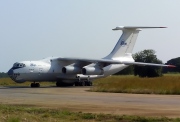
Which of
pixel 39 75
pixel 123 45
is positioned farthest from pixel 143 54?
pixel 39 75

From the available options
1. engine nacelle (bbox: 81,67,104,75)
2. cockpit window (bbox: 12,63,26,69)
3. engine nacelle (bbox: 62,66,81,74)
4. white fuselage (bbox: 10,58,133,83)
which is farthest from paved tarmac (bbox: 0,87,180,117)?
engine nacelle (bbox: 62,66,81,74)

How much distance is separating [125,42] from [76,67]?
716 cm

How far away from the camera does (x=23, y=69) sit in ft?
147

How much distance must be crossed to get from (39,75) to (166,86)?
733 inches

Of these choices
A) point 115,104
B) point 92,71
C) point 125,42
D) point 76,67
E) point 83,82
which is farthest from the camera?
point 125,42

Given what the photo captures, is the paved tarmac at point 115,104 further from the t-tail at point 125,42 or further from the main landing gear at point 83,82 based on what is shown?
the t-tail at point 125,42

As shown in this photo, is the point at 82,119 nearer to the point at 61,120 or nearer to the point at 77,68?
the point at 61,120

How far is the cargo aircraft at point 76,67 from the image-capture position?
1786 inches

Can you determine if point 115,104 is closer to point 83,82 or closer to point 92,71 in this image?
point 92,71

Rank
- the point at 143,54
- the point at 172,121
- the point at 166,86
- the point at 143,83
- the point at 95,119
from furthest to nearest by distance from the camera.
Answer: the point at 143,54 < the point at 143,83 < the point at 166,86 < the point at 95,119 < the point at 172,121

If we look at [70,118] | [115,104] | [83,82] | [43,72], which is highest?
[43,72]

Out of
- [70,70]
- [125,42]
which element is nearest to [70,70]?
[70,70]

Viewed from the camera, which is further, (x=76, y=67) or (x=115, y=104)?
(x=76, y=67)

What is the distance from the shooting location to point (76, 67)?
157 ft
